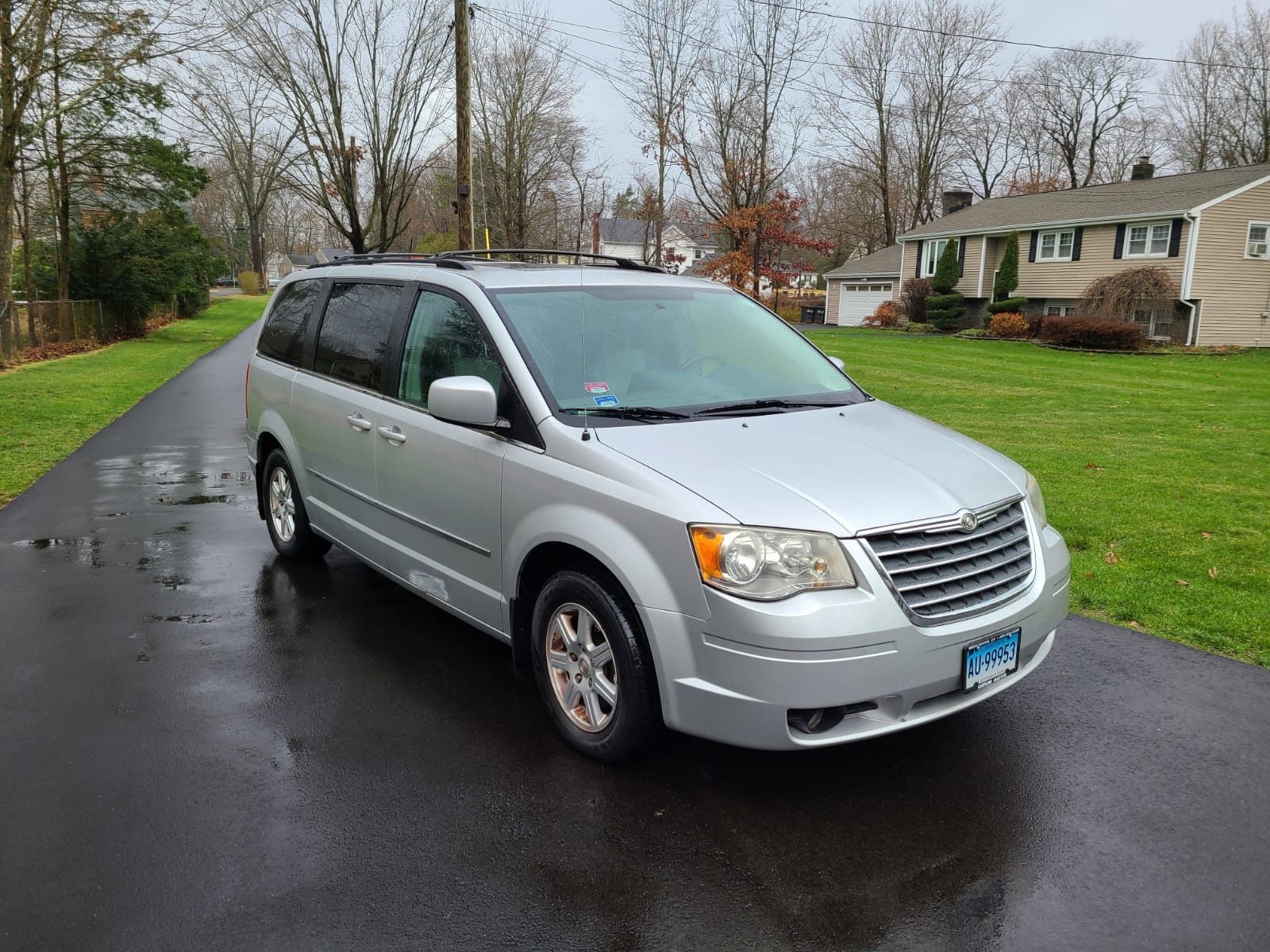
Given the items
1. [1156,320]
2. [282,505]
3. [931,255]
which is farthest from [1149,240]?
[282,505]

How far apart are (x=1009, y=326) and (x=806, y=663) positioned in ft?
102

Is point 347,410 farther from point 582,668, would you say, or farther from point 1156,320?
point 1156,320

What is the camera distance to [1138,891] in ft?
9.47

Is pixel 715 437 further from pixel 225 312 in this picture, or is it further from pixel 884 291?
pixel 225 312

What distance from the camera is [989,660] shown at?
336cm

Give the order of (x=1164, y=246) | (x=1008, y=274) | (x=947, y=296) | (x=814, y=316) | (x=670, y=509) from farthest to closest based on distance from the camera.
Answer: (x=814, y=316), (x=947, y=296), (x=1008, y=274), (x=1164, y=246), (x=670, y=509)

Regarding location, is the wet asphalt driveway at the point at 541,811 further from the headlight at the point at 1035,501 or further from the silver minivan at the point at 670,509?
the headlight at the point at 1035,501

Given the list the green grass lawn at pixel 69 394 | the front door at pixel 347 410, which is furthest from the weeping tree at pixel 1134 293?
the front door at pixel 347 410

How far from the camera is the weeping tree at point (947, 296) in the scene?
37969 mm

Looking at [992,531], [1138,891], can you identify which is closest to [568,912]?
[1138,891]

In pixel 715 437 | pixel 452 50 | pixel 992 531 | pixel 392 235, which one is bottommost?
pixel 992 531

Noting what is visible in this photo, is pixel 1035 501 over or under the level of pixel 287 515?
over

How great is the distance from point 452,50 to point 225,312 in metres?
31.4

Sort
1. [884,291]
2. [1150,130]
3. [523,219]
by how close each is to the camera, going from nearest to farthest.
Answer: [523,219]
[884,291]
[1150,130]
